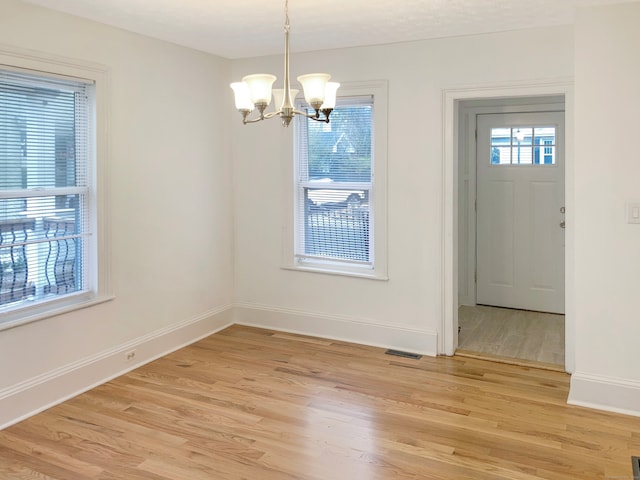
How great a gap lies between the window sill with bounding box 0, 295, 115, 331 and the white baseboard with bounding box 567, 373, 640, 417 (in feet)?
10.0

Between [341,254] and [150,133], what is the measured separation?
5.88 ft

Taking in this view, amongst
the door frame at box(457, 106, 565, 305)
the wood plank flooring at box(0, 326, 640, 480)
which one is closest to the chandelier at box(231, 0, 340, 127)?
the wood plank flooring at box(0, 326, 640, 480)

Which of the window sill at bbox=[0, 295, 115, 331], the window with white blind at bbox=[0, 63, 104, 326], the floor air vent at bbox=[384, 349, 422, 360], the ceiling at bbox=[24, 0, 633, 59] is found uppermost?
the ceiling at bbox=[24, 0, 633, 59]

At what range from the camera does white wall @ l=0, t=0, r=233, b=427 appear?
→ 11.1ft

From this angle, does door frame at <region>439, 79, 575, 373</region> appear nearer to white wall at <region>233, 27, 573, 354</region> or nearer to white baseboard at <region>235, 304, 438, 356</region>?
white wall at <region>233, 27, 573, 354</region>

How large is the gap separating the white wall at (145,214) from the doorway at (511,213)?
239cm

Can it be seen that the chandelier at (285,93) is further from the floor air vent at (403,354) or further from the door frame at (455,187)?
the floor air vent at (403,354)

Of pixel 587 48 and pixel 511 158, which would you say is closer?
pixel 587 48

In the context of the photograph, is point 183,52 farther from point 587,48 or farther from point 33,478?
point 33,478

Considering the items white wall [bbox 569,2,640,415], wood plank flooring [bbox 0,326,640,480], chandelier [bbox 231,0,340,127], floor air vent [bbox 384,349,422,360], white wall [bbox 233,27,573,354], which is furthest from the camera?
floor air vent [bbox 384,349,422,360]

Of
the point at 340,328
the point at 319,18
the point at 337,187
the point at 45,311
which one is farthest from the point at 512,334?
the point at 45,311

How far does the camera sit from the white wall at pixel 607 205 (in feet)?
10.7

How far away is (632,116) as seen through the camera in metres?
3.25

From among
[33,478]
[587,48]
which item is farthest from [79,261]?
[587,48]
